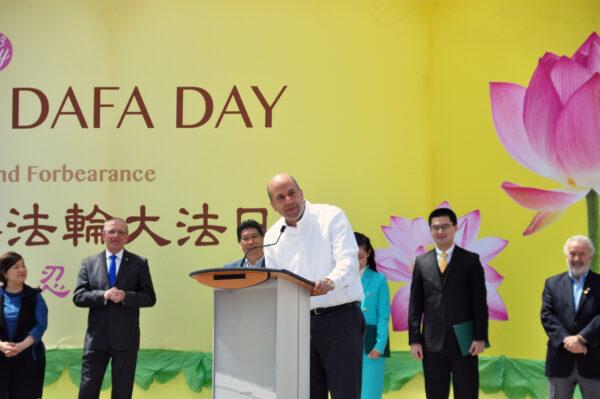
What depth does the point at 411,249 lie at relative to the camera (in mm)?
5305

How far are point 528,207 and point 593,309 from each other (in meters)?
0.87

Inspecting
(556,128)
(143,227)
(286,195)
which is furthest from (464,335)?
(143,227)

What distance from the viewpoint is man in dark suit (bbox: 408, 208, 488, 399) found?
457 centimetres

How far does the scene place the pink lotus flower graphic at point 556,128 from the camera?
512 cm

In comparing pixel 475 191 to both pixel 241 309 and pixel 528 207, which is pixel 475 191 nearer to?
pixel 528 207

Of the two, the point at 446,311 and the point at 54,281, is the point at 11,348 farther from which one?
the point at 446,311

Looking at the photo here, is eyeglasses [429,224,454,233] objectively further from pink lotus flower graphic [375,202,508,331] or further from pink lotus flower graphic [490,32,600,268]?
pink lotus flower graphic [490,32,600,268]

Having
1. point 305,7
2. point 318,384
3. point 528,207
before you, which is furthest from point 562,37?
point 318,384

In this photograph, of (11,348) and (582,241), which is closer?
(582,241)

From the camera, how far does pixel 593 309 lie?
14.9 ft

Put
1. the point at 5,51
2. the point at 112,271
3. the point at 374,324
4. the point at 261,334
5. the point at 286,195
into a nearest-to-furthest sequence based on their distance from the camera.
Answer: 1. the point at 261,334
2. the point at 286,195
3. the point at 112,271
4. the point at 374,324
5. the point at 5,51

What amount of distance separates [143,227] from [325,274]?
236 cm

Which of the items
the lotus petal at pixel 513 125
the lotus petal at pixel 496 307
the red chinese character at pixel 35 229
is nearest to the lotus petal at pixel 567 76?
the lotus petal at pixel 513 125

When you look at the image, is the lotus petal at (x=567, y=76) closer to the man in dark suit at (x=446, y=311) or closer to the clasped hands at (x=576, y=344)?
the man in dark suit at (x=446, y=311)
